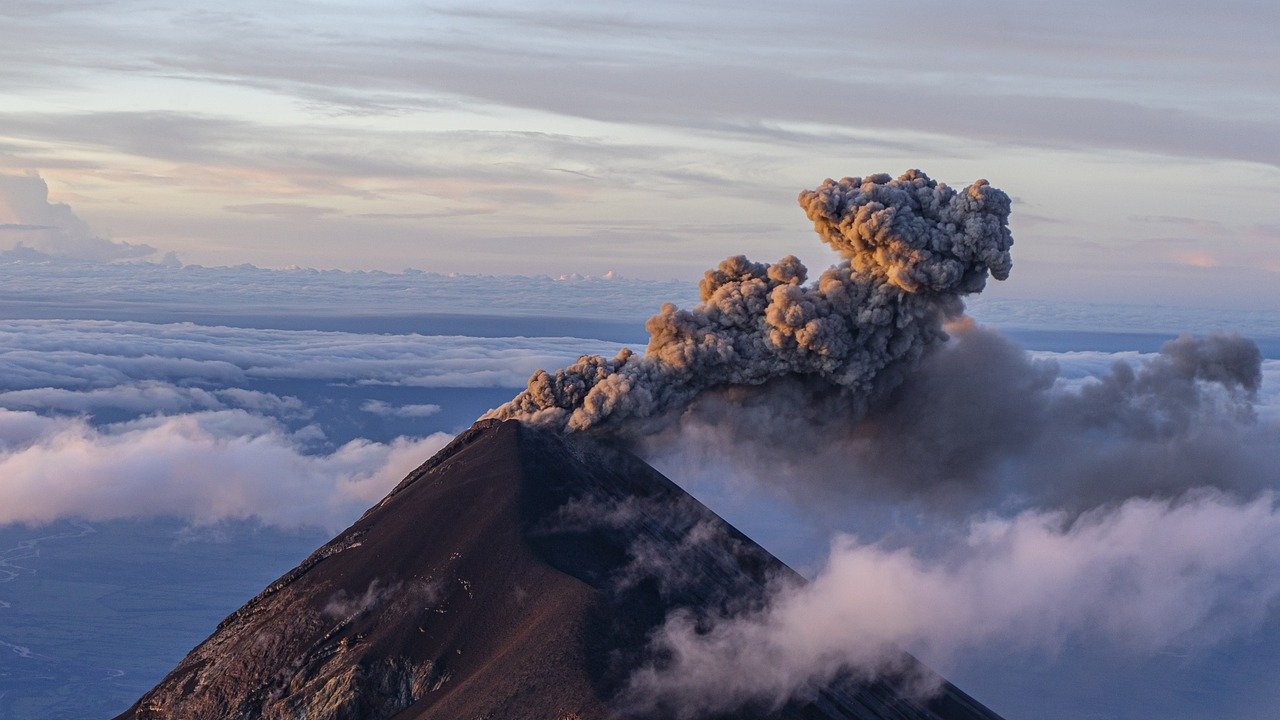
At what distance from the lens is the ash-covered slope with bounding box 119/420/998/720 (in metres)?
51.2

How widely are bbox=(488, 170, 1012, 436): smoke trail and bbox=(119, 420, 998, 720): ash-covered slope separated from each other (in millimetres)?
3299

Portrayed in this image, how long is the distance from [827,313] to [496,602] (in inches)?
938

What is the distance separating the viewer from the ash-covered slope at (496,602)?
51.2 m

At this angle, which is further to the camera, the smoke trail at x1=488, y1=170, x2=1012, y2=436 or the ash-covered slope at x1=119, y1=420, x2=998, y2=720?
the smoke trail at x1=488, y1=170, x2=1012, y2=436

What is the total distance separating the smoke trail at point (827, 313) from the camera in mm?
68625

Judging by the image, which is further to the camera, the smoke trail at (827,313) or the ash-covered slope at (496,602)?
the smoke trail at (827,313)

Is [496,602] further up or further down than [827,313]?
further down

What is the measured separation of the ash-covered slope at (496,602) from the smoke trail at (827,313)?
330cm

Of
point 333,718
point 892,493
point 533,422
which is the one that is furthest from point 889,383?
point 333,718

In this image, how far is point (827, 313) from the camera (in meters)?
70.7

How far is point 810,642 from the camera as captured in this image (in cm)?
5866

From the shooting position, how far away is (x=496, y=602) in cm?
5572

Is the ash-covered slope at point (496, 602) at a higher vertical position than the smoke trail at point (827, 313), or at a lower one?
lower

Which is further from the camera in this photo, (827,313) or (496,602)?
(827,313)
